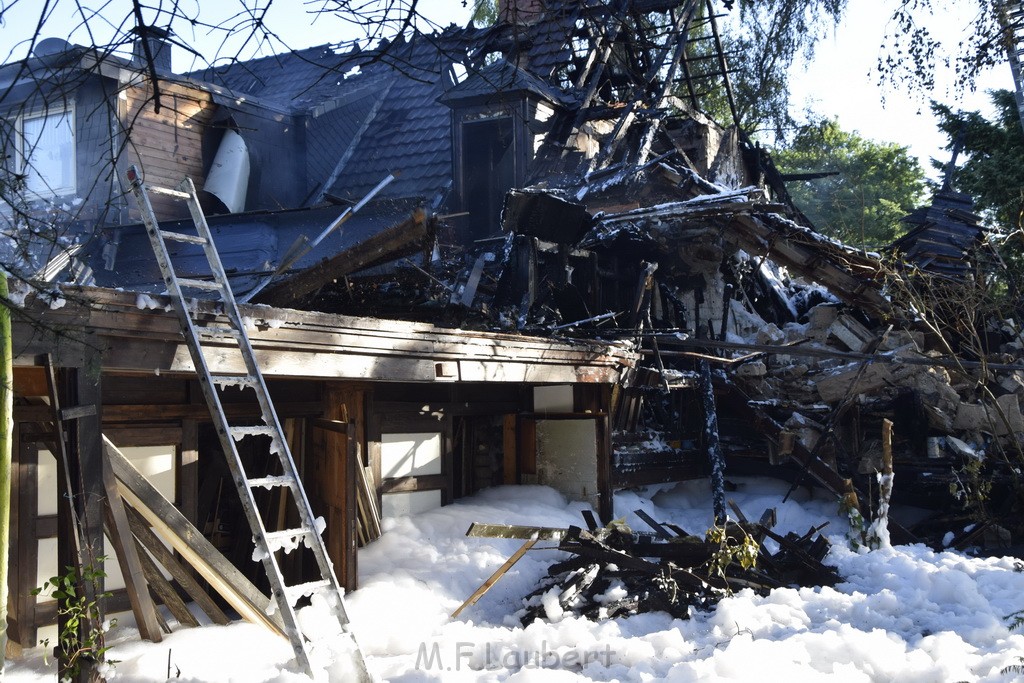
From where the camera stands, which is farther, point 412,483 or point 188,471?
point 412,483

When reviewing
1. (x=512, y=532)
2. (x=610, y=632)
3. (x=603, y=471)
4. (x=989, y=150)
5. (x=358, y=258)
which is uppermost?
(x=989, y=150)

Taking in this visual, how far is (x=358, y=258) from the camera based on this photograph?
31.0ft

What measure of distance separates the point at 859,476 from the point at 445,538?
7.26 metres

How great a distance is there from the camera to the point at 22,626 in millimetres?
6016

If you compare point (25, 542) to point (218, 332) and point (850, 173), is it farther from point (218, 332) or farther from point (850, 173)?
point (850, 173)

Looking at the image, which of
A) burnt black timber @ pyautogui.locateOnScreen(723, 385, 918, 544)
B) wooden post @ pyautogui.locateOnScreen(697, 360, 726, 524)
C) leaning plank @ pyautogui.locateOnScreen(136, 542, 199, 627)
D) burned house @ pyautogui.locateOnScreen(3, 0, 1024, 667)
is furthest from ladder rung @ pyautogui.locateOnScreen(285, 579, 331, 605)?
burnt black timber @ pyautogui.locateOnScreen(723, 385, 918, 544)

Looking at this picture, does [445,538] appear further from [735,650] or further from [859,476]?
[859,476]

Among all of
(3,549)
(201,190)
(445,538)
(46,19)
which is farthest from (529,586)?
(201,190)

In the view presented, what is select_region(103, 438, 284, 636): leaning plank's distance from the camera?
5.32 m

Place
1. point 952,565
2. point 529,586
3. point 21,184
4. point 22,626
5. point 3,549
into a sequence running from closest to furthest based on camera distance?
1. point 21,184
2. point 3,549
3. point 22,626
4. point 529,586
5. point 952,565

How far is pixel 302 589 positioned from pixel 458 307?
19.6 ft

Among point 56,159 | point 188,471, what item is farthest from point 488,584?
point 56,159

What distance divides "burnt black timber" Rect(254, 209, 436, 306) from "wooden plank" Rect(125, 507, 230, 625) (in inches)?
131

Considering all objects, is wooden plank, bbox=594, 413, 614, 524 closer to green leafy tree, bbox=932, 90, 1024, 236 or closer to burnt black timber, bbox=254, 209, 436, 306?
burnt black timber, bbox=254, 209, 436, 306
